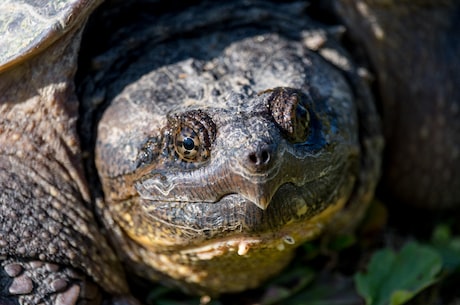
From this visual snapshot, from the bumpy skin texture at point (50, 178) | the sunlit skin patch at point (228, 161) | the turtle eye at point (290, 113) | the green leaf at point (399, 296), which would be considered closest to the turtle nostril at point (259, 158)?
the sunlit skin patch at point (228, 161)

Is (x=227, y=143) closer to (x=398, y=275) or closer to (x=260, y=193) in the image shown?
(x=260, y=193)

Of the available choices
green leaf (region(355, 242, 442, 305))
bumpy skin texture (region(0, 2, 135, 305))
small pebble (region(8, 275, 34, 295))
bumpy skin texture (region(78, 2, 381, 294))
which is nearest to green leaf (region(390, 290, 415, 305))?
green leaf (region(355, 242, 442, 305))

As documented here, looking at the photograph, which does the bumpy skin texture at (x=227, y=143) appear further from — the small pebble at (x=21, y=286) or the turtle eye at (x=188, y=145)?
the small pebble at (x=21, y=286)

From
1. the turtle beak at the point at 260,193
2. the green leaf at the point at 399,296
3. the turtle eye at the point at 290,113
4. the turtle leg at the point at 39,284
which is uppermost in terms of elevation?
the turtle eye at the point at 290,113

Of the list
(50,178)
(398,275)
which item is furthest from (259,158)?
(398,275)

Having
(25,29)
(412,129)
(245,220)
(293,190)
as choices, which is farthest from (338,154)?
(25,29)

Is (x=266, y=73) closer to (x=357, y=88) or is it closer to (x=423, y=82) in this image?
(x=357, y=88)

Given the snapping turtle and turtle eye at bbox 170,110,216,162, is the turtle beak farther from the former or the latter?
turtle eye at bbox 170,110,216,162
